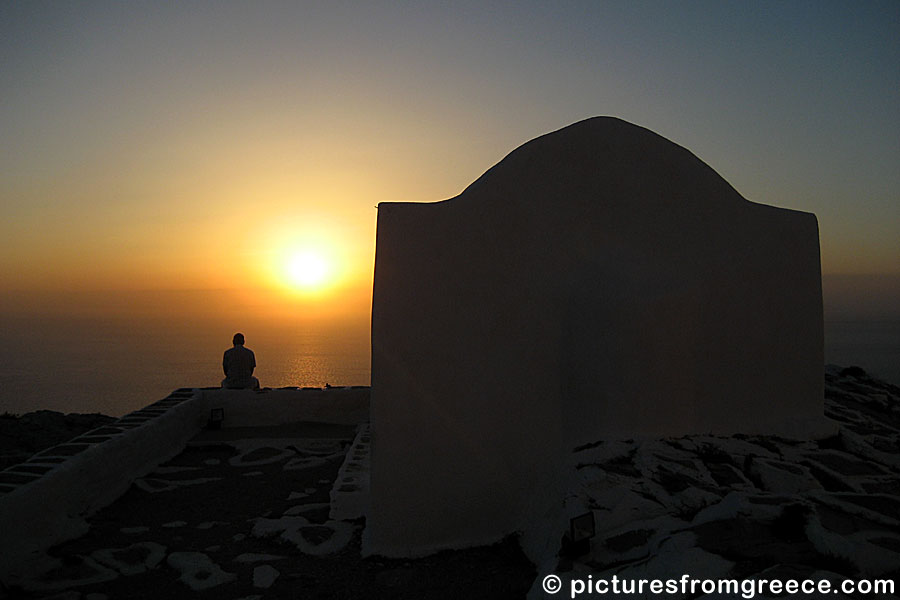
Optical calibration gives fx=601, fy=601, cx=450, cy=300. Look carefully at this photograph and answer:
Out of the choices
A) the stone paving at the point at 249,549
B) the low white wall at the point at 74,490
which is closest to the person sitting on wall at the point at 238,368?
the low white wall at the point at 74,490

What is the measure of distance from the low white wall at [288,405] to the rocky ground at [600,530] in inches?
95.2

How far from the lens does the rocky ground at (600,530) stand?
8.37ft

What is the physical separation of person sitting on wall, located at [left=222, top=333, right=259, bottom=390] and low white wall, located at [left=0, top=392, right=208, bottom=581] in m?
1.89

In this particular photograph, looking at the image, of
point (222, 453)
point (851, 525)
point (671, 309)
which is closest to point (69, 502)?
point (222, 453)

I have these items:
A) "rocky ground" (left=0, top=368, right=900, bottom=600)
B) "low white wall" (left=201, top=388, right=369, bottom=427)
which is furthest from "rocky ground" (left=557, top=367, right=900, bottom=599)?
"low white wall" (left=201, top=388, right=369, bottom=427)

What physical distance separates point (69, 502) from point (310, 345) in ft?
258

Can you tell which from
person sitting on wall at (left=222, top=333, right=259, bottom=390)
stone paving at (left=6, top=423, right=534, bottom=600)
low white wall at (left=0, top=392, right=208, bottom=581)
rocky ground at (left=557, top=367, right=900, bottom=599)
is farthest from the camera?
person sitting on wall at (left=222, top=333, right=259, bottom=390)

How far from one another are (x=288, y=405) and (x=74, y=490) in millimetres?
4058

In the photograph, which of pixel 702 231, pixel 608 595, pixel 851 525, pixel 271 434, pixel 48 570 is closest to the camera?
pixel 608 595

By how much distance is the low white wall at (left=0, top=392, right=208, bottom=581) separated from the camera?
4.20 metres

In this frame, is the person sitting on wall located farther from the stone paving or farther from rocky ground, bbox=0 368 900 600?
rocky ground, bbox=0 368 900 600

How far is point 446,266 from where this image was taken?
416cm

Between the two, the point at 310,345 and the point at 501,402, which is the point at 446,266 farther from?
the point at 310,345

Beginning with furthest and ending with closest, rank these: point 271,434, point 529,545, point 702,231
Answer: point 271,434
point 702,231
point 529,545
